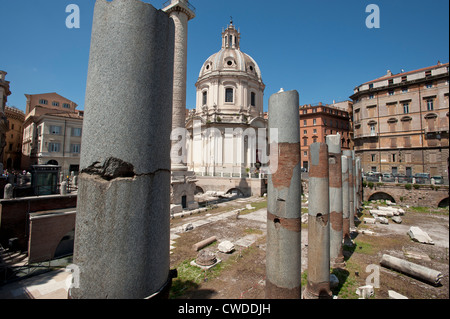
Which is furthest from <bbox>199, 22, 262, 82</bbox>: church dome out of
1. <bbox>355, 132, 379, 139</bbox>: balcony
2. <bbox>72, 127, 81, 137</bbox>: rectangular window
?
<bbox>72, 127, 81, 137</bbox>: rectangular window

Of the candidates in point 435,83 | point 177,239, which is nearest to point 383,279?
point 177,239

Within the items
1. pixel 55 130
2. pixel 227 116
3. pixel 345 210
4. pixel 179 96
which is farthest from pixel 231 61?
pixel 345 210

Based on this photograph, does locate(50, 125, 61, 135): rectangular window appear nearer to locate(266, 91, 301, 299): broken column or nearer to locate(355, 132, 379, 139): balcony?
locate(266, 91, 301, 299): broken column

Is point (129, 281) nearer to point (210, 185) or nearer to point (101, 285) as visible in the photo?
point (101, 285)

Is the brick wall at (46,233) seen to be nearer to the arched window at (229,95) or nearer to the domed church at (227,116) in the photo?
the domed church at (227,116)

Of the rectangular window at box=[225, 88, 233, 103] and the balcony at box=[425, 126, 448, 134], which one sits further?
the rectangular window at box=[225, 88, 233, 103]

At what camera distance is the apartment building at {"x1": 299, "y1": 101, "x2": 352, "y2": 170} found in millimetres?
41625

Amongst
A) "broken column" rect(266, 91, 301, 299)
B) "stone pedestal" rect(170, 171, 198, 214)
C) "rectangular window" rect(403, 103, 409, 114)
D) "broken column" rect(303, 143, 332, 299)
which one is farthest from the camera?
"rectangular window" rect(403, 103, 409, 114)

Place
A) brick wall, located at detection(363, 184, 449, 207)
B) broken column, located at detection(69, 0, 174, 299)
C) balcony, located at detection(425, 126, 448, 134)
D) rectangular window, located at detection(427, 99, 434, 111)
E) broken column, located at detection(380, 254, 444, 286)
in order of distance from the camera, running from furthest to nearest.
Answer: balcony, located at detection(425, 126, 448, 134) → rectangular window, located at detection(427, 99, 434, 111) → brick wall, located at detection(363, 184, 449, 207) → broken column, located at detection(380, 254, 444, 286) → broken column, located at detection(69, 0, 174, 299)

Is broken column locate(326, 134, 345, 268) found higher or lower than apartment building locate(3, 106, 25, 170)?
lower

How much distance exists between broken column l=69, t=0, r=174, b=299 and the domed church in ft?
79.1

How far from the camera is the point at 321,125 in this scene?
136 feet

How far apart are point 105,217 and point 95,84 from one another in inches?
43.4

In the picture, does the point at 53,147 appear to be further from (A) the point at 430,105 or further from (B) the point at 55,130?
(A) the point at 430,105
